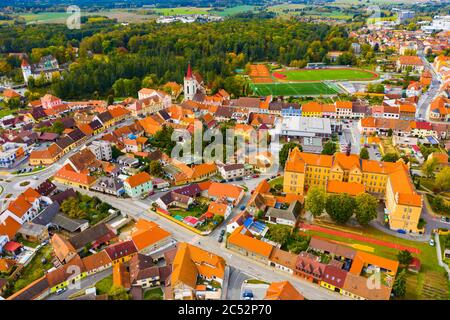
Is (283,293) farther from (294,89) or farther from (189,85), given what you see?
(294,89)

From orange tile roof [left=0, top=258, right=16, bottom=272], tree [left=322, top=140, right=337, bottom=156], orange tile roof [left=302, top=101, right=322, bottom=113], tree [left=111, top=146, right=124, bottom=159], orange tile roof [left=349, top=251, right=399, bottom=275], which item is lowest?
orange tile roof [left=0, top=258, right=16, bottom=272]

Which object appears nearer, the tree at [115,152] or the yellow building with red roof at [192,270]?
the yellow building with red roof at [192,270]

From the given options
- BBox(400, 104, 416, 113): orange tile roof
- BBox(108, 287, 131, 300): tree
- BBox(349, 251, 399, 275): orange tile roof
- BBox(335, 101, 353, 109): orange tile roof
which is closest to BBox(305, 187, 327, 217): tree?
BBox(349, 251, 399, 275): orange tile roof

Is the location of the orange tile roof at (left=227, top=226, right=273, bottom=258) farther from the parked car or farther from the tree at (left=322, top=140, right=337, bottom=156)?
the tree at (left=322, top=140, right=337, bottom=156)

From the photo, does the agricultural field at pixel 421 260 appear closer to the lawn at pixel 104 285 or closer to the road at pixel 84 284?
the lawn at pixel 104 285

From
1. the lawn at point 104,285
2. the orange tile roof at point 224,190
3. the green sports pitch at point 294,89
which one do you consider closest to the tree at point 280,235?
the orange tile roof at point 224,190

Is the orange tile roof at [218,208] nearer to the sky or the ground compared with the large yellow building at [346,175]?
nearer to the ground

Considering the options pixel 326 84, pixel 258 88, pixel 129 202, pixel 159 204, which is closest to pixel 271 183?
pixel 159 204
